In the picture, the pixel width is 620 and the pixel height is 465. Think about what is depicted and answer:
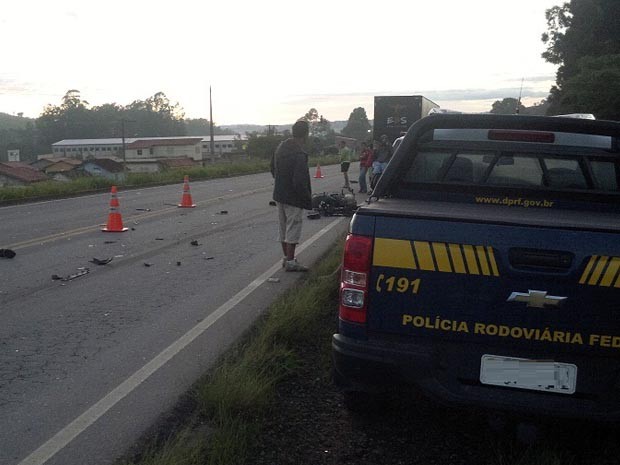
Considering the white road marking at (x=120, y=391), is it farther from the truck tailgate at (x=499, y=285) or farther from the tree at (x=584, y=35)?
the tree at (x=584, y=35)

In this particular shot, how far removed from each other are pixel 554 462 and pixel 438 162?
239 centimetres

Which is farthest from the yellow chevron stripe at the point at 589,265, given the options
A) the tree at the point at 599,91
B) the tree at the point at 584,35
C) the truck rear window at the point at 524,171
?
the tree at the point at 584,35

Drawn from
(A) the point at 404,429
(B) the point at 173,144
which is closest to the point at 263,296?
(A) the point at 404,429

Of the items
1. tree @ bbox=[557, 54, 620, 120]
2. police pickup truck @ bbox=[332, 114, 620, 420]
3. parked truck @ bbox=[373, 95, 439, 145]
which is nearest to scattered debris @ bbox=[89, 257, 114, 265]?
police pickup truck @ bbox=[332, 114, 620, 420]

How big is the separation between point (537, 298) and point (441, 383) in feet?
2.11

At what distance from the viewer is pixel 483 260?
312cm

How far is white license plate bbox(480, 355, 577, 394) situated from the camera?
316 centimetres

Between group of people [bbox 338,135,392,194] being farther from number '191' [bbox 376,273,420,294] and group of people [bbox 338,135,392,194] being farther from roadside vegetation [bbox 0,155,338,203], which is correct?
number '191' [bbox 376,273,420,294]

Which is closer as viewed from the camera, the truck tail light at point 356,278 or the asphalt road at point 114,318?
the truck tail light at point 356,278

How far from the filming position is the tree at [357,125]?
160m

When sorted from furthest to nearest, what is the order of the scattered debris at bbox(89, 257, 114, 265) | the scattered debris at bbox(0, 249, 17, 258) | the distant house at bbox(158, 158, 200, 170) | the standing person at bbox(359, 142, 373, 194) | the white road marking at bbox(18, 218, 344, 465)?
the distant house at bbox(158, 158, 200, 170)
the standing person at bbox(359, 142, 373, 194)
the scattered debris at bbox(0, 249, 17, 258)
the scattered debris at bbox(89, 257, 114, 265)
the white road marking at bbox(18, 218, 344, 465)

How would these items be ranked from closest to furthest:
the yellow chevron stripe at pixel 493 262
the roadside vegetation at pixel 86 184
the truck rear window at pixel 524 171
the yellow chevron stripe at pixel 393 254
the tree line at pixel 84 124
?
the yellow chevron stripe at pixel 493 262 → the yellow chevron stripe at pixel 393 254 → the truck rear window at pixel 524 171 → the roadside vegetation at pixel 86 184 → the tree line at pixel 84 124

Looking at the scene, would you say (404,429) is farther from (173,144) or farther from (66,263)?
(173,144)

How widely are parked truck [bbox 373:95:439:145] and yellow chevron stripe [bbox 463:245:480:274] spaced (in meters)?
24.2
